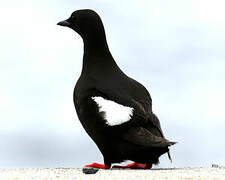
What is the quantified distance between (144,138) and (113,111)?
64 centimetres

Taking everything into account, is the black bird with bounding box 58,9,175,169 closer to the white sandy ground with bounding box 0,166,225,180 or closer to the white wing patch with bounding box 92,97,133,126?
the white wing patch with bounding box 92,97,133,126

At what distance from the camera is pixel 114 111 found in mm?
8711

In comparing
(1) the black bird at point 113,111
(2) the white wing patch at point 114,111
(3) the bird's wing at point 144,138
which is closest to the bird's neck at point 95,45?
(1) the black bird at point 113,111

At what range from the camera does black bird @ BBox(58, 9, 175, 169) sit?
866 cm

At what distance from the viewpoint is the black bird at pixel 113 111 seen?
866cm

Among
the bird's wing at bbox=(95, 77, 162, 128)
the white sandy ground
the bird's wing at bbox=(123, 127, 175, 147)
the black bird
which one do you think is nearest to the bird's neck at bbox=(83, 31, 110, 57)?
the black bird

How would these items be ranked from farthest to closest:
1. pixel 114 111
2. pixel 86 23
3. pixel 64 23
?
pixel 64 23 → pixel 86 23 → pixel 114 111

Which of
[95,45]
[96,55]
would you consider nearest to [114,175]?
[96,55]

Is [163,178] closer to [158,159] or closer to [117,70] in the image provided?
[158,159]

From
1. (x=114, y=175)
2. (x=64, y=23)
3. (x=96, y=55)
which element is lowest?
(x=114, y=175)

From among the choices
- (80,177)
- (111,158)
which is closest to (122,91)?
(111,158)

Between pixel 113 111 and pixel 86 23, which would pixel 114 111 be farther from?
pixel 86 23

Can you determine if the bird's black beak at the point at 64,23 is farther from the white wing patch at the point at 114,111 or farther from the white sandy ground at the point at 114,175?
the white sandy ground at the point at 114,175

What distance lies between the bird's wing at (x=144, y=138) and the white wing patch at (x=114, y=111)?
0.22 meters
